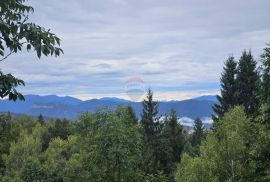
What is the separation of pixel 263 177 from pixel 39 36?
33760 mm

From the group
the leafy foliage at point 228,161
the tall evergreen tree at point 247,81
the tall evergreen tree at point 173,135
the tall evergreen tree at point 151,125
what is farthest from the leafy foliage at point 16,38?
the tall evergreen tree at point 173,135

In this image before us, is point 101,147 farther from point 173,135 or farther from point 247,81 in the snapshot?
point 173,135

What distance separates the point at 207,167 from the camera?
38.1 metres

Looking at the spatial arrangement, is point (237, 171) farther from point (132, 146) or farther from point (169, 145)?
point (169, 145)

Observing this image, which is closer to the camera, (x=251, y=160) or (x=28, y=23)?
(x=28, y=23)

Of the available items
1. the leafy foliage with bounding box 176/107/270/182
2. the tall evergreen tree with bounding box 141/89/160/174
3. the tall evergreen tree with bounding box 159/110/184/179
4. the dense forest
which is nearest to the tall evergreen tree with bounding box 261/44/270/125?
the dense forest

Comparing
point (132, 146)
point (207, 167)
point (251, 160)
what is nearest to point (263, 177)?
point (251, 160)

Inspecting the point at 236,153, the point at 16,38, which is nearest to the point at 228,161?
the point at 236,153

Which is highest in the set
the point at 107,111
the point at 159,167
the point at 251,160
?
the point at 107,111

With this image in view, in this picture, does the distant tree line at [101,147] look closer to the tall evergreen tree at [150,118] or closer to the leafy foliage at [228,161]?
the tall evergreen tree at [150,118]

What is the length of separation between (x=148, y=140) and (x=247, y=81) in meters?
21.9

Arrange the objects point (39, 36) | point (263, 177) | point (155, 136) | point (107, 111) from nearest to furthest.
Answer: point (39, 36) < point (107, 111) < point (263, 177) < point (155, 136)

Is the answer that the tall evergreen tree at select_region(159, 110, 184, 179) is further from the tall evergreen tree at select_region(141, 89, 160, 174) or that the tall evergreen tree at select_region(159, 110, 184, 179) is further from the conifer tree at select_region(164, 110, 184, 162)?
the tall evergreen tree at select_region(141, 89, 160, 174)

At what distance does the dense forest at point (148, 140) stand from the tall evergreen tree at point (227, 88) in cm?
13
